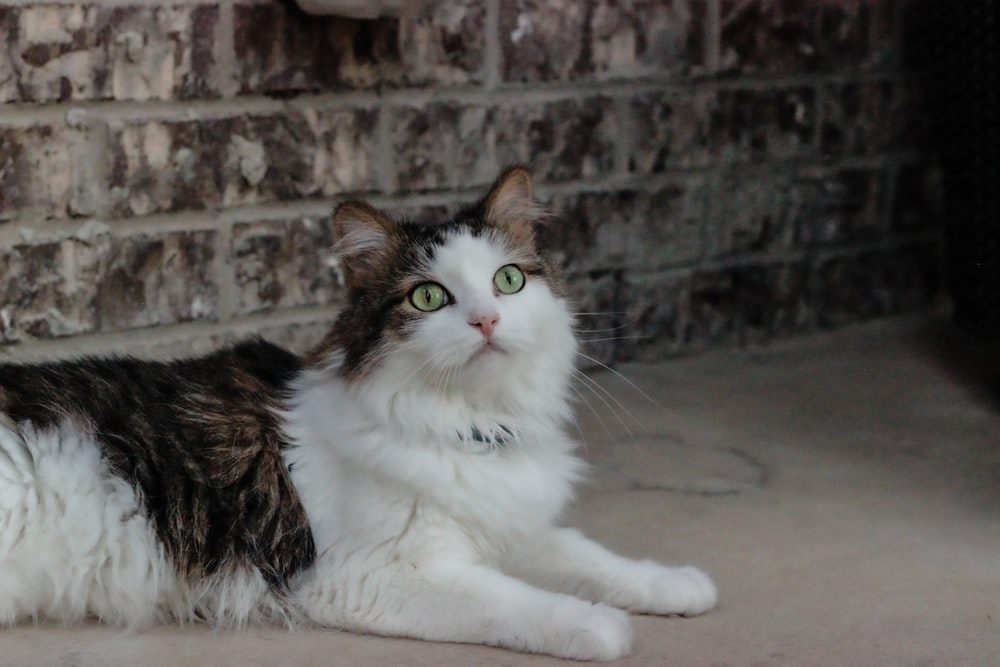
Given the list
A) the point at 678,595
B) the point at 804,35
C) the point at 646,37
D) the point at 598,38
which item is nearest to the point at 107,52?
the point at 598,38

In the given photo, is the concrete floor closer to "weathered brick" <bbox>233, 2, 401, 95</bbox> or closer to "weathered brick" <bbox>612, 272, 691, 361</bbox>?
"weathered brick" <bbox>612, 272, 691, 361</bbox>

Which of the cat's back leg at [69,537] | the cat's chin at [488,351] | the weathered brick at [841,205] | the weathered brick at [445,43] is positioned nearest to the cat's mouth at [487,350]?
the cat's chin at [488,351]

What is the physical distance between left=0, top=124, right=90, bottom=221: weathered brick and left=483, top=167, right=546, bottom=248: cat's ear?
0.87 meters

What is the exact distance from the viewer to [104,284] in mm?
2359

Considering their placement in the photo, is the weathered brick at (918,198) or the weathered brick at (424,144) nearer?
the weathered brick at (424,144)

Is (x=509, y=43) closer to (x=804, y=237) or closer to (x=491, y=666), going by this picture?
(x=804, y=237)

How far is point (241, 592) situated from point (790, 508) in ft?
3.20

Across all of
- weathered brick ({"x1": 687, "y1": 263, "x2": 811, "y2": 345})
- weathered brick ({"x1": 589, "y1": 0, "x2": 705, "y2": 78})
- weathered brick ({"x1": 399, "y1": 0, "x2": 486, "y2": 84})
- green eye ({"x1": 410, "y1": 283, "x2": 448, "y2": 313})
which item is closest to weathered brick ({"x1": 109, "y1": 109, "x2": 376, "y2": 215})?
weathered brick ({"x1": 399, "y1": 0, "x2": 486, "y2": 84})

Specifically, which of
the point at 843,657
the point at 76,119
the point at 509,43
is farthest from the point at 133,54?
the point at 843,657

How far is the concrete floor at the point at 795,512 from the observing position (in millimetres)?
1621

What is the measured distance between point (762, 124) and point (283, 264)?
4.33 ft

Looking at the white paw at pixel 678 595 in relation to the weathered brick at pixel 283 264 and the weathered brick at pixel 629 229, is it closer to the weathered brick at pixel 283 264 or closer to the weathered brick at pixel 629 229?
the weathered brick at pixel 283 264

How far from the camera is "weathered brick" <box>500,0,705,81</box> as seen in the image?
2.77m

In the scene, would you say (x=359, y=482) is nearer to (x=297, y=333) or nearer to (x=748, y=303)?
(x=297, y=333)
